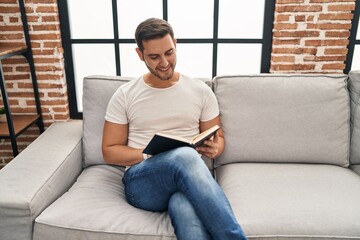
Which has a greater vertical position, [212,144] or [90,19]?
[90,19]

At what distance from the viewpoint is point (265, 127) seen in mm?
1792

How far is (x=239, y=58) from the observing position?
7.54 feet

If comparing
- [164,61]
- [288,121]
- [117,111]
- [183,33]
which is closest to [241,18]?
[183,33]

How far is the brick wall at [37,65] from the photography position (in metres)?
2.06

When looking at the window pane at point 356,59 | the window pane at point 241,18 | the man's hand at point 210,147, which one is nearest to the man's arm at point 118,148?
the man's hand at point 210,147

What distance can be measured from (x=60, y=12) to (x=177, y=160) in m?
1.46

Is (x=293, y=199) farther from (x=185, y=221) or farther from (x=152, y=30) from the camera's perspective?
(x=152, y=30)

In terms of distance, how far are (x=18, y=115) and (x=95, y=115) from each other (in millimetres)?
783

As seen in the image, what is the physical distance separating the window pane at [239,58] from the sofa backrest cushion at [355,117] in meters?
0.65

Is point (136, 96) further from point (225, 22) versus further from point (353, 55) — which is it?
point (353, 55)

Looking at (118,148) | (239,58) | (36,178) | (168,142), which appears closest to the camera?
(168,142)

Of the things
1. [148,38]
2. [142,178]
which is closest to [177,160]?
[142,178]

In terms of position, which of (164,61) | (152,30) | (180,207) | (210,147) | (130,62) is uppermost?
(152,30)

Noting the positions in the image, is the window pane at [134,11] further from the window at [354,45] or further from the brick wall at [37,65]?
the window at [354,45]
